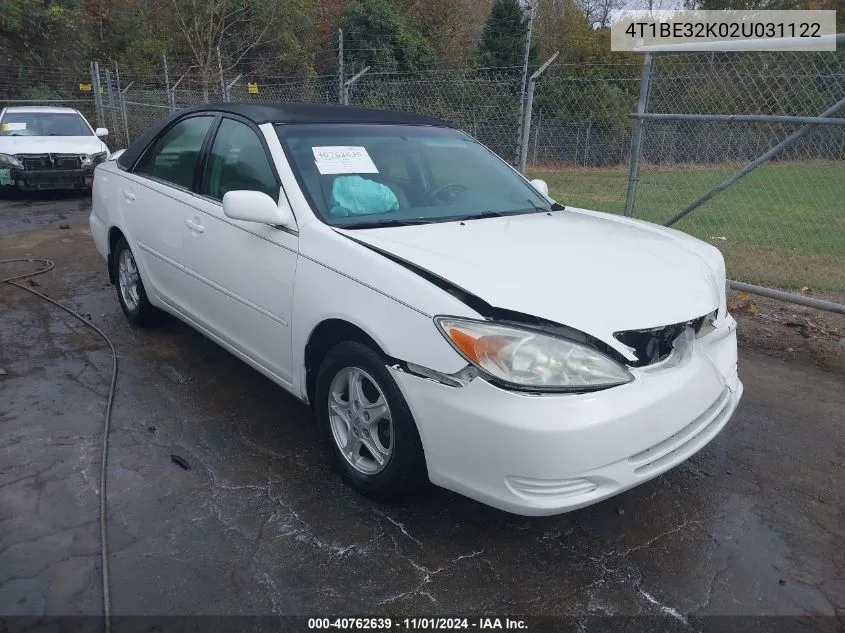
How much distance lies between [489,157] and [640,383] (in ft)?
7.15

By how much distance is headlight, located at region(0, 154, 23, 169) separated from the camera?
34.2ft

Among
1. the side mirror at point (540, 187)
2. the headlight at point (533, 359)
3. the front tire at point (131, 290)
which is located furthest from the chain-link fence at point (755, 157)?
the front tire at point (131, 290)

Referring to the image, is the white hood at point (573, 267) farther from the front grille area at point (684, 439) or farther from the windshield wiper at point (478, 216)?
the front grille area at point (684, 439)

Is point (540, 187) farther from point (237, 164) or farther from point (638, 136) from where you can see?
point (638, 136)

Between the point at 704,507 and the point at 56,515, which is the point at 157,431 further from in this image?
the point at 704,507

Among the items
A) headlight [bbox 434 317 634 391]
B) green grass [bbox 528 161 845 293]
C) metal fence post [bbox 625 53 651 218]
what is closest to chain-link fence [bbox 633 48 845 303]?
green grass [bbox 528 161 845 293]

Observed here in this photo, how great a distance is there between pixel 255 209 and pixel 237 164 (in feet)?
2.50

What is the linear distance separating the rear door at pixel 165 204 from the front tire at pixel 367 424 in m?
1.58

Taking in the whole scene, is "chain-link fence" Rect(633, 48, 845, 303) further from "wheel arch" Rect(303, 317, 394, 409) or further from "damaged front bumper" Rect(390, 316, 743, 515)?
"wheel arch" Rect(303, 317, 394, 409)

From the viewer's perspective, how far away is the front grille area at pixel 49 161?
10.5 meters

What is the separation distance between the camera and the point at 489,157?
4141 mm

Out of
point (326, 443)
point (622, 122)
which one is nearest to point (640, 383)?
point (326, 443)

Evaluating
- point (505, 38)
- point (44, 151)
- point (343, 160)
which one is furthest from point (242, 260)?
point (505, 38)

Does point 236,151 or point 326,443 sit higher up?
point 236,151
